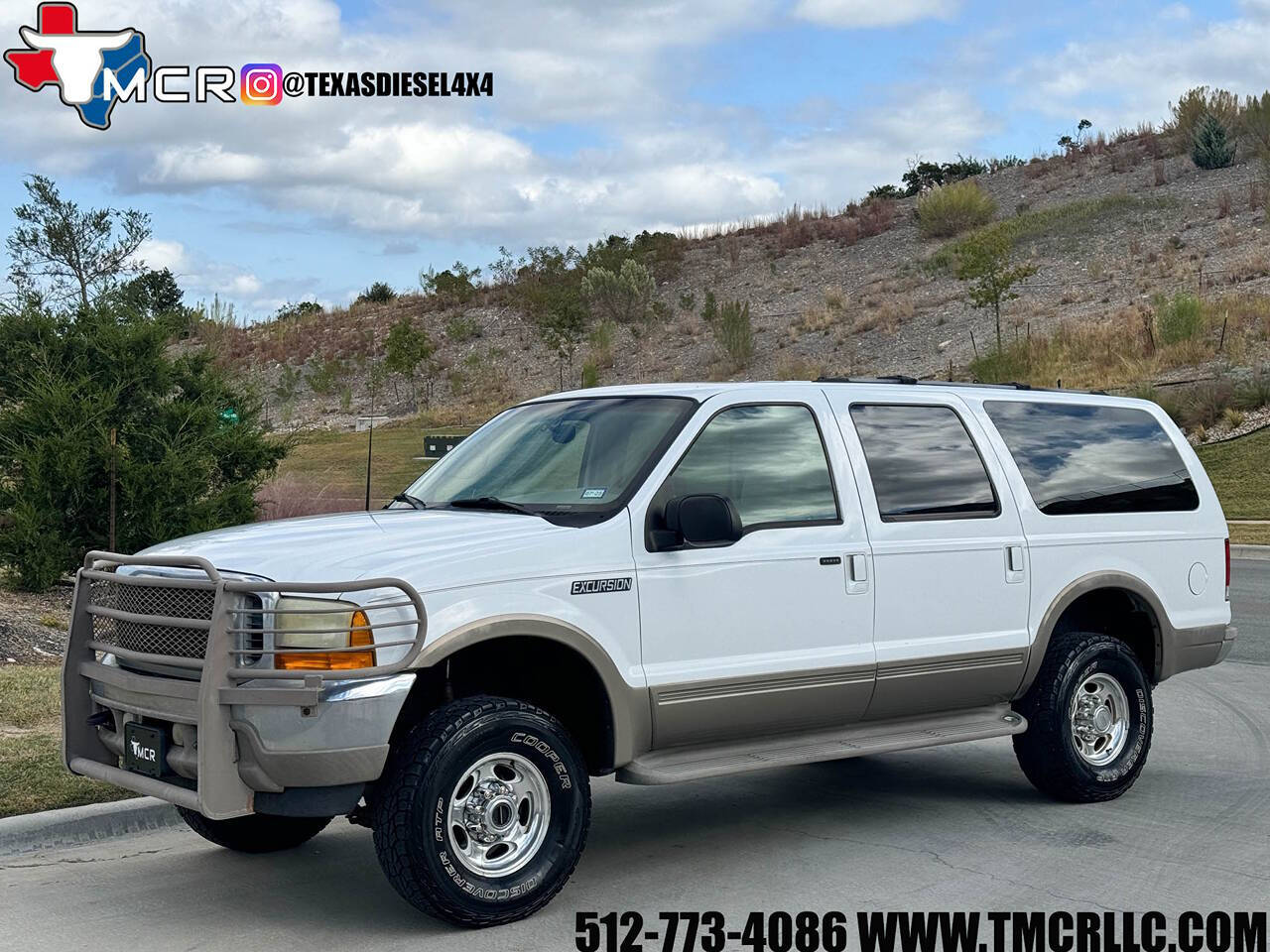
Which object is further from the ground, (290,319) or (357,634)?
(290,319)

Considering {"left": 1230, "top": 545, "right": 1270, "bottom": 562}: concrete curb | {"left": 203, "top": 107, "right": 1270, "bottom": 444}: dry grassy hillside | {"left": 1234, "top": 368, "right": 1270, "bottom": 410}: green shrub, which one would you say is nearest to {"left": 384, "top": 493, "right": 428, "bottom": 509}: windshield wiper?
{"left": 1230, "top": 545, "right": 1270, "bottom": 562}: concrete curb

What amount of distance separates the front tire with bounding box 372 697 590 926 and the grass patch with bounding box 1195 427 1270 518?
19.7 metres

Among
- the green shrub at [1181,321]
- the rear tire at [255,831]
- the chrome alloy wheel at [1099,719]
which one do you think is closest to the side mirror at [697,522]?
the rear tire at [255,831]

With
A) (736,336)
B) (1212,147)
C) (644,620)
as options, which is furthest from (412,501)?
(1212,147)

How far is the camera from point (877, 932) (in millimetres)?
5371

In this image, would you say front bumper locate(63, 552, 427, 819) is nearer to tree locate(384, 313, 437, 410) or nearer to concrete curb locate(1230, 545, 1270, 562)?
concrete curb locate(1230, 545, 1270, 562)

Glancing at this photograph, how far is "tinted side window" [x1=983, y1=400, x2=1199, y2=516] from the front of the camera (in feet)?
24.9

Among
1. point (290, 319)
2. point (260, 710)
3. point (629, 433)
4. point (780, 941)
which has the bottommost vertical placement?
point (780, 941)

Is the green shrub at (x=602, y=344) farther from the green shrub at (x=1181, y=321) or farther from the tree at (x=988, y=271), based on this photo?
the green shrub at (x=1181, y=321)

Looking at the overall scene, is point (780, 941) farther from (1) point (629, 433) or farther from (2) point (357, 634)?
(1) point (629, 433)

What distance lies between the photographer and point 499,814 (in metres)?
5.62

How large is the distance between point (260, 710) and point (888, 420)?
3281 mm

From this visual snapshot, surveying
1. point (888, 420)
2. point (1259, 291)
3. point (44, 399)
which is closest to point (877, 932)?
point (888, 420)

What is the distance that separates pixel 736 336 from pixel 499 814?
40335 mm
